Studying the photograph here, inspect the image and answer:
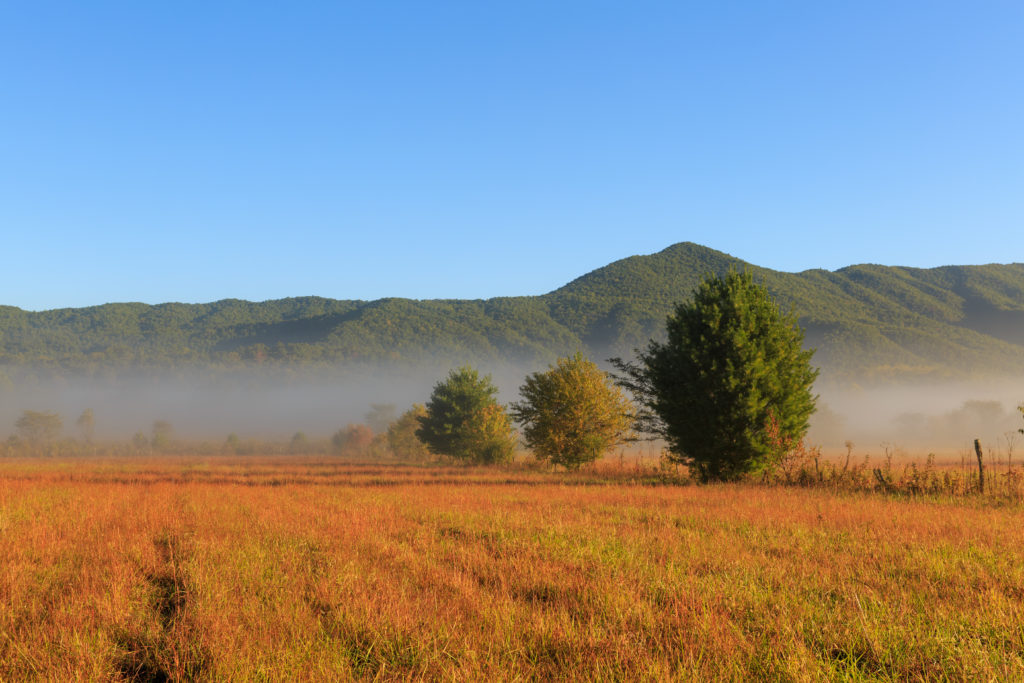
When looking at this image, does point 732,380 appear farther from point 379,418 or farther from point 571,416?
point 379,418

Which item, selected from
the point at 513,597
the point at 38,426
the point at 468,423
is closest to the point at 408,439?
the point at 468,423

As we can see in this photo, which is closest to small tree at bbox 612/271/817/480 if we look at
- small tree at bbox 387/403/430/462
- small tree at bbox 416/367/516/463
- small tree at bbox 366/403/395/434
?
small tree at bbox 416/367/516/463

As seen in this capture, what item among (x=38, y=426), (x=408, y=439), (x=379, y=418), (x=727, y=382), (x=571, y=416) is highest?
(x=727, y=382)

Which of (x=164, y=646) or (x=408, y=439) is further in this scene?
(x=408, y=439)

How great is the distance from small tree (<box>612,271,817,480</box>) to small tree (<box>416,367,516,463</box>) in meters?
30.3

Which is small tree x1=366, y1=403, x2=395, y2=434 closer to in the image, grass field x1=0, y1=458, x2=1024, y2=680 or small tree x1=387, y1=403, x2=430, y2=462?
small tree x1=387, y1=403, x2=430, y2=462

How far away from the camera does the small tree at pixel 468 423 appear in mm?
52625

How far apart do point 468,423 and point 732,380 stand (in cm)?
3422

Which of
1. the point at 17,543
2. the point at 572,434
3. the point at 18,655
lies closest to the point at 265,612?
the point at 18,655

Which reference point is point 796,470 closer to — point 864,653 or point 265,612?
point 864,653

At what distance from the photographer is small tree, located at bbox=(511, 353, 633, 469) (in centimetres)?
3691

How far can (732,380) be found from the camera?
21.0 m

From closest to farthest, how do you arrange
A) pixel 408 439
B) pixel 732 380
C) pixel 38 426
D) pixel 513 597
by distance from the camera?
1. pixel 513 597
2. pixel 732 380
3. pixel 408 439
4. pixel 38 426

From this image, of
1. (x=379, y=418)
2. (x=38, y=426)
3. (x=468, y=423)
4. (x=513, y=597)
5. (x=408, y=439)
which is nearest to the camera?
(x=513, y=597)
